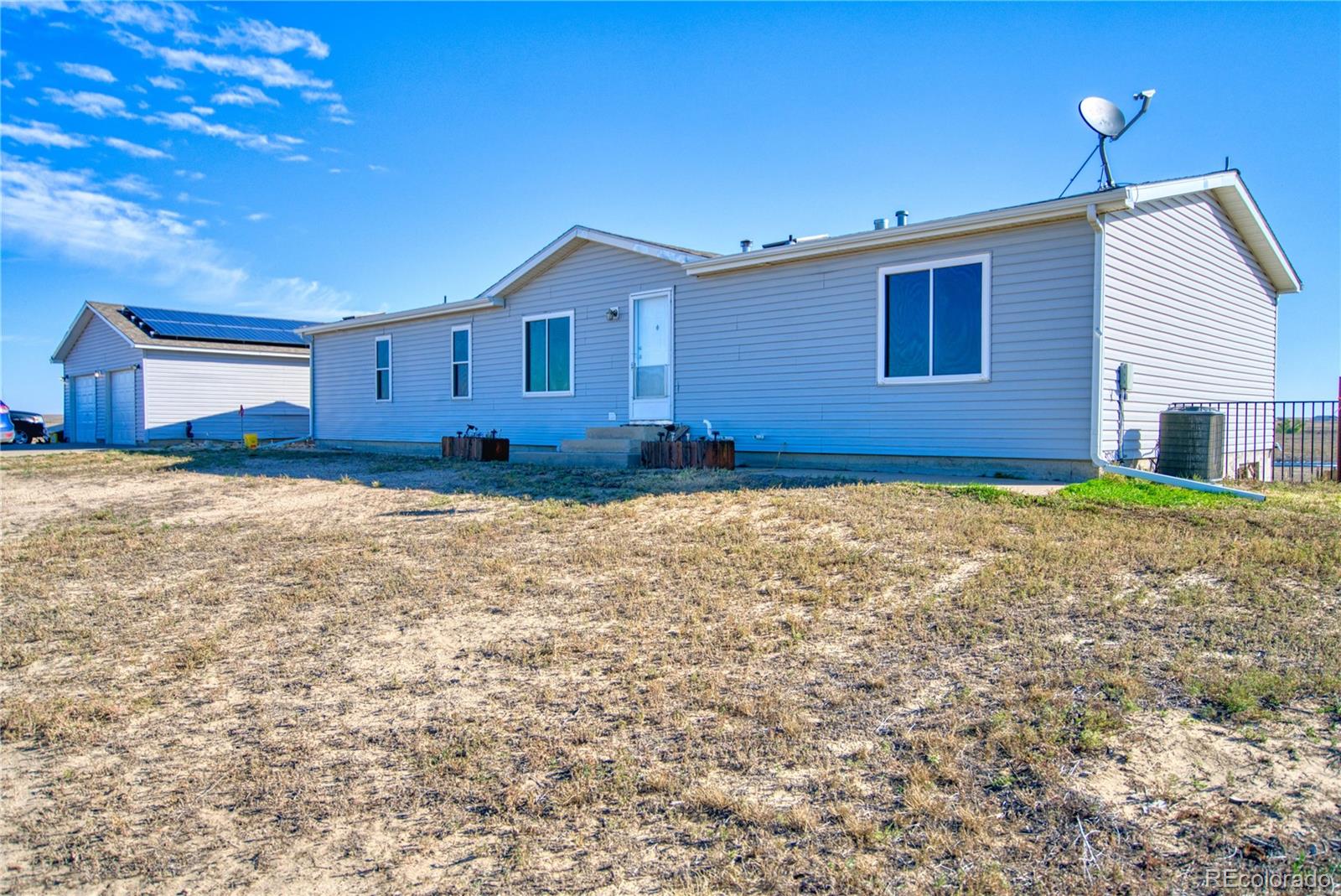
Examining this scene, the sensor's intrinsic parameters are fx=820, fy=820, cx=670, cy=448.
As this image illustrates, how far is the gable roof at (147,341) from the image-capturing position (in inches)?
945

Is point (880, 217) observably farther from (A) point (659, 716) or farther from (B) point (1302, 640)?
(A) point (659, 716)

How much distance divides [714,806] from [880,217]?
10.1 m

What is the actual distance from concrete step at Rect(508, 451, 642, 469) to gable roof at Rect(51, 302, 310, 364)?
16.5 m

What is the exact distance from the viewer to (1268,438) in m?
13.3

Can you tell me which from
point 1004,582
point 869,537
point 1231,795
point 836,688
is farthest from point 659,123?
point 1231,795

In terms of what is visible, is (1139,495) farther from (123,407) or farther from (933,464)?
(123,407)

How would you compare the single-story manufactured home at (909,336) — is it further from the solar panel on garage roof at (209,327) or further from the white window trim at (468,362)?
the solar panel on garage roof at (209,327)

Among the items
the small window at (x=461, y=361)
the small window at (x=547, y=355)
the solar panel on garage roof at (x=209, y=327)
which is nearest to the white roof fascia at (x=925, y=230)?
the small window at (x=547, y=355)

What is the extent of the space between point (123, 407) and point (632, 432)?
21.2m

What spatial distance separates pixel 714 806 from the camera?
2.82m

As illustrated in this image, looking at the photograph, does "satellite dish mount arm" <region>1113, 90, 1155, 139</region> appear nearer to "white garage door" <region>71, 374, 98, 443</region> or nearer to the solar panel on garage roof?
the solar panel on garage roof

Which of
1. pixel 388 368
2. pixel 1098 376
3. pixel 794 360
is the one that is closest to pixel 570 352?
pixel 794 360

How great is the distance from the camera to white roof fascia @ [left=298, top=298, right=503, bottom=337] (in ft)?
51.3

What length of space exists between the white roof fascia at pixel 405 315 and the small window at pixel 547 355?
3.23 feet
